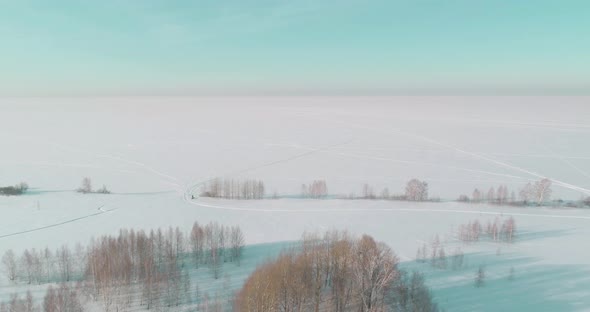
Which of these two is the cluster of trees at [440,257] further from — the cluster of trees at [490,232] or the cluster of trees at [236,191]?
the cluster of trees at [236,191]

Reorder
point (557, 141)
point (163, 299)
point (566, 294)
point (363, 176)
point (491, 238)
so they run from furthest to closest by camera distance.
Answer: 1. point (557, 141)
2. point (363, 176)
3. point (491, 238)
4. point (566, 294)
5. point (163, 299)

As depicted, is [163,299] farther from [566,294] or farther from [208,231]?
[566,294]

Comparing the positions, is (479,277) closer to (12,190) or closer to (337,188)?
(337,188)

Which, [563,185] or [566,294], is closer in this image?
[566,294]

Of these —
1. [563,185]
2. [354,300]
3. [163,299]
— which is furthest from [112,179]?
[563,185]

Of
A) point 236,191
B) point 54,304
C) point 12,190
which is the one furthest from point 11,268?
point 12,190

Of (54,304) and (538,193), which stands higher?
(538,193)
